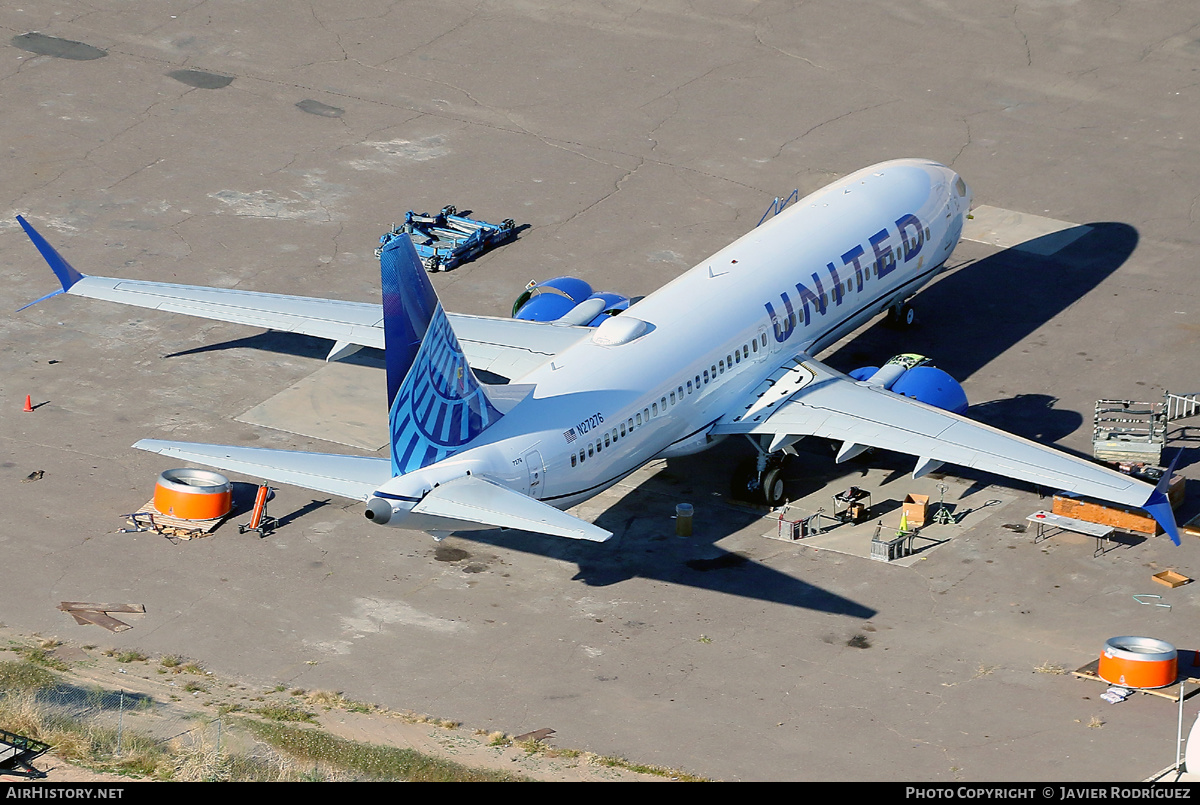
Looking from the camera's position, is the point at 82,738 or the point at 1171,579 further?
the point at 1171,579

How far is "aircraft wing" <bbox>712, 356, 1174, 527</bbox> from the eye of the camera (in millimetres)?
36219

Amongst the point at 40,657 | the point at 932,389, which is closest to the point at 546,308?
the point at 932,389

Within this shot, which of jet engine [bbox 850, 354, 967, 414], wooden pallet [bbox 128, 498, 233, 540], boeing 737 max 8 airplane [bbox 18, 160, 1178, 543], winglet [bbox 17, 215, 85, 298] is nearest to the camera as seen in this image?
boeing 737 max 8 airplane [bbox 18, 160, 1178, 543]

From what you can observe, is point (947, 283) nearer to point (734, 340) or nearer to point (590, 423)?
point (734, 340)

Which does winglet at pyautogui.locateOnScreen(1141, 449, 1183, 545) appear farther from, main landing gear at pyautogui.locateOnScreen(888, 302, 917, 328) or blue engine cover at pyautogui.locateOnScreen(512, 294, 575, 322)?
blue engine cover at pyautogui.locateOnScreen(512, 294, 575, 322)

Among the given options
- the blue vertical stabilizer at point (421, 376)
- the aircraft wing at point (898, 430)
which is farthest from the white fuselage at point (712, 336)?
the aircraft wing at point (898, 430)

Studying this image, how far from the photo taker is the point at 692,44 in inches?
2633

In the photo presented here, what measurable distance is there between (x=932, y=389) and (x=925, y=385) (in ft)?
0.62

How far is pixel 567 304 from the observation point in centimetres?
4675

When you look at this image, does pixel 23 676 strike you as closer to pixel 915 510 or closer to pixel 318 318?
pixel 318 318

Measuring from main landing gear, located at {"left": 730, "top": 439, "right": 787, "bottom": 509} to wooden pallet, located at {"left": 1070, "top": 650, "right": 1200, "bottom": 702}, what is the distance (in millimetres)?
8984

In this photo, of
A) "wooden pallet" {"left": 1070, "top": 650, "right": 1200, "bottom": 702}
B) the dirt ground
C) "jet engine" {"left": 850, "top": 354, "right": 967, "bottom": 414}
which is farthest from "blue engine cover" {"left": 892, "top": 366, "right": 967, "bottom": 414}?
the dirt ground

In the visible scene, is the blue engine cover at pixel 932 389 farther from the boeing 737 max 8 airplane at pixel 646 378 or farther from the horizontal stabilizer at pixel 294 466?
the horizontal stabilizer at pixel 294 466

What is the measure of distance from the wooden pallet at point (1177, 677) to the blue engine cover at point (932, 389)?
8.68m
